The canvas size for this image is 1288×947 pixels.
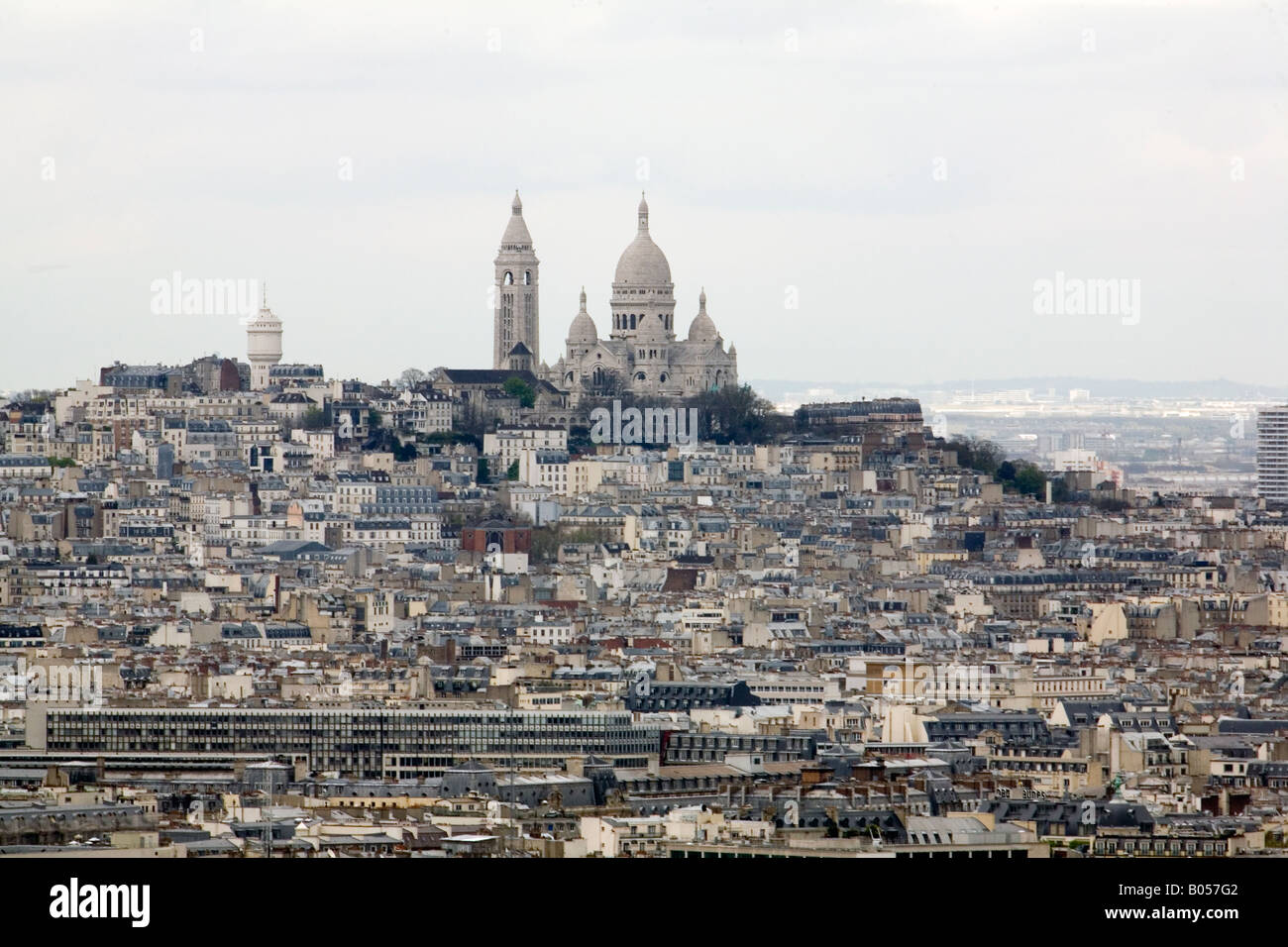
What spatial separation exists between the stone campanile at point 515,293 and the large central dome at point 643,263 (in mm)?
2345

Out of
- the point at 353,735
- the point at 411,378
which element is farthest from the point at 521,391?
the point at 353,735

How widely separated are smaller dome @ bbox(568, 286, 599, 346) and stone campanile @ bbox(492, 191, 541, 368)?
1163mm

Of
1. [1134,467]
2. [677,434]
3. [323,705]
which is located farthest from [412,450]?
[323,705]

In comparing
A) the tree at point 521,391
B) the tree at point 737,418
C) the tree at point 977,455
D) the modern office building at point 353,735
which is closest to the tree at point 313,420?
the tree at point 521,391

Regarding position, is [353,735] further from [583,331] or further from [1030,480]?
[583,331]

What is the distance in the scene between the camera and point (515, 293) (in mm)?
103250

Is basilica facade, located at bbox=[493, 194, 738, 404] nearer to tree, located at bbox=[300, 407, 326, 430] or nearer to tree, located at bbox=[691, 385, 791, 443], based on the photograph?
tree, located at bbox=[691, 385, 791, 443]

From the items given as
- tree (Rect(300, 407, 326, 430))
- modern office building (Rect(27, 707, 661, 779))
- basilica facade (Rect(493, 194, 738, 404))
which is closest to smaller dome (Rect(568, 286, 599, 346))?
basilica facade (Rect(493, 194, 738, 404))

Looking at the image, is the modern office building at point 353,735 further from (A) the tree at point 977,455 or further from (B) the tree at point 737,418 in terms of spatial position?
(B) the tree at point 737,418

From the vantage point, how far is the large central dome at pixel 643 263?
342 feet

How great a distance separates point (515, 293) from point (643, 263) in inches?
141

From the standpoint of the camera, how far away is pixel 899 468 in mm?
89312
